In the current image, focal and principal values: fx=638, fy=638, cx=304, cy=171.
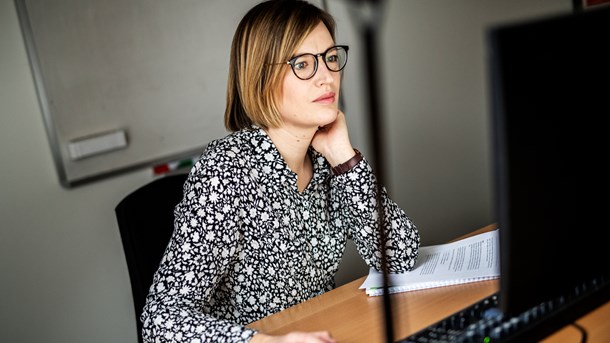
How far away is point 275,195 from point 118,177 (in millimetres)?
891

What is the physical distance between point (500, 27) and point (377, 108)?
6.1 inches

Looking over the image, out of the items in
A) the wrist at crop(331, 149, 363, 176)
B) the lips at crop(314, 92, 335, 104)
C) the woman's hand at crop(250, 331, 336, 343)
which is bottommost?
the woman's hand at crop(250, 331, 336, 343)

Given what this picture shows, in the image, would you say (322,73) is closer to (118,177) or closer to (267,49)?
(267,49)

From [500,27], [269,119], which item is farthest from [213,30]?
[500,27]

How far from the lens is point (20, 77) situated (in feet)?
6.27

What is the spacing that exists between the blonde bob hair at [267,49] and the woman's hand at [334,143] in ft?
0.52

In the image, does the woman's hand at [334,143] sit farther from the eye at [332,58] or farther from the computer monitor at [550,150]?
the computer monitor at [550,150]

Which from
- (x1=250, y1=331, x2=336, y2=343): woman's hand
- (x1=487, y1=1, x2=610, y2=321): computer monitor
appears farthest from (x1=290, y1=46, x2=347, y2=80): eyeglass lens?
(x1=487, y1=1, x2=610, y2=321): computer monitor

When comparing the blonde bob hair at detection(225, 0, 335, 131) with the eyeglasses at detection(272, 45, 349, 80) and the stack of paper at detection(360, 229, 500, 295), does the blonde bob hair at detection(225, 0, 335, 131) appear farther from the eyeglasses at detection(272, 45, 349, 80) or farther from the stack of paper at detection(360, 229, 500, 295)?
the stack of paper at detection(360, 229, 500, 295)

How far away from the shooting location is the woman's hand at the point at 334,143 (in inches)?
60.6

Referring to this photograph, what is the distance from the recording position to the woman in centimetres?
127

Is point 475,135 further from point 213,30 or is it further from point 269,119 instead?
point 269,119

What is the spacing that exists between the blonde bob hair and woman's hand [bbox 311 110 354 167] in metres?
0.16

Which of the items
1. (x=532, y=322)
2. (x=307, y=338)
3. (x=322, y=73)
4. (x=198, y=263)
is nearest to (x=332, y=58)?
(x=322, y=73)
